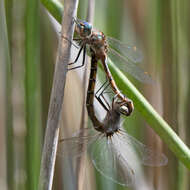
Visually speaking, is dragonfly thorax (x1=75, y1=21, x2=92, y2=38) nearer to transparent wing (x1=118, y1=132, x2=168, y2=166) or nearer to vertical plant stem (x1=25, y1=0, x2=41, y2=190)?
vertical plant stem (x1=25, y1=0, x2=41, y2=190)

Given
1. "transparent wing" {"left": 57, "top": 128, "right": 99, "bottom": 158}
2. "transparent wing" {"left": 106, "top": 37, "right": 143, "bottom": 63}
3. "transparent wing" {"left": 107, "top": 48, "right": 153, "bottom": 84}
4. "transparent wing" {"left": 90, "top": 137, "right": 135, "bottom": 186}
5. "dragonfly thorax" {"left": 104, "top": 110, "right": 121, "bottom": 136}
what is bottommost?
"transparent wing" {"left": 90, "top": 137, "right": 135, "bottom": 186}

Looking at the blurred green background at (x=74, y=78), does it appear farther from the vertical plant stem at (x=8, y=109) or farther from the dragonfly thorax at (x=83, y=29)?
the dragonfly thorax at (x=83, y=29)

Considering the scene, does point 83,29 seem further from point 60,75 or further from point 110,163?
point 110,163

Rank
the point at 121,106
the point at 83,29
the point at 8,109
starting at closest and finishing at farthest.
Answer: the point at 83,29 → the point at 121,106 → the point at 8,109

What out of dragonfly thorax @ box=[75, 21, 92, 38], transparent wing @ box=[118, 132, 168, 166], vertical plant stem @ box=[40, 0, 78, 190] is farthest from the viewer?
transparent wing @ box=[118, 132, 168, 166]

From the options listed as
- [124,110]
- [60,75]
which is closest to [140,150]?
[124,110]

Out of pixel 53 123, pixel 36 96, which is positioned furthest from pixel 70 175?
pixel 53 123

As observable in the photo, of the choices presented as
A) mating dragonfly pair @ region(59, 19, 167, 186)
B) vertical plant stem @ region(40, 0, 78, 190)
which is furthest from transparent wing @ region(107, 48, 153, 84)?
vertical plant stem @ region(40, 0, 78, 190)
